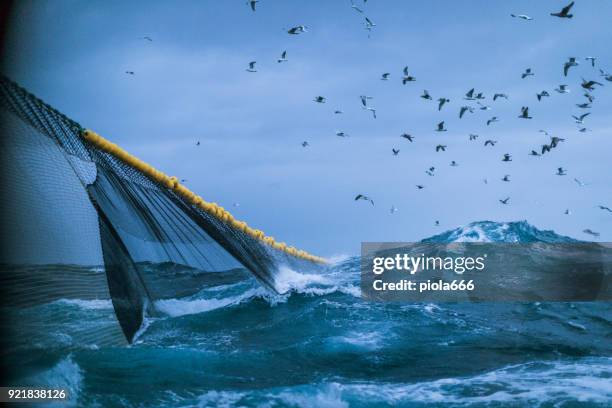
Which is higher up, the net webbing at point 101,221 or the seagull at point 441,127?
the seagull at point 441,127

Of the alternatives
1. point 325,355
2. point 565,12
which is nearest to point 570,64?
point 565,12

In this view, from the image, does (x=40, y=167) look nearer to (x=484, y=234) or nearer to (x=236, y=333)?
(x=236, y=333)

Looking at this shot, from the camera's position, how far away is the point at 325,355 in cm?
870

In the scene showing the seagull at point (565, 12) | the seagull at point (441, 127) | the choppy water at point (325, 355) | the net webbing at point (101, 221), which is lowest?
the choppy water at point (325, 355)

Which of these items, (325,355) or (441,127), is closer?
(325,355)

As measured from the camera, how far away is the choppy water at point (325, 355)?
23.1ft

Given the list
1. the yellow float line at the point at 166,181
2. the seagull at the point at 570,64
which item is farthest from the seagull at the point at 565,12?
the yellow float line at the point at 166,181

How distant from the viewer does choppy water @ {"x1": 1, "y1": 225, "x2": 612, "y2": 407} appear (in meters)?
7.04

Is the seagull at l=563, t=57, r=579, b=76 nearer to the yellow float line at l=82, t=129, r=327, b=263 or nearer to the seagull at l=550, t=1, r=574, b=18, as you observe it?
the seagull at l=550, t=1, r=574, b=18

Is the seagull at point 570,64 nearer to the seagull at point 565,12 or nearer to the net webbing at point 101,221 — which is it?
the seagull at point 565,12

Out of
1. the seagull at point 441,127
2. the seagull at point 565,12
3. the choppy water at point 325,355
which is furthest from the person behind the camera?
the seagull at point 441,127

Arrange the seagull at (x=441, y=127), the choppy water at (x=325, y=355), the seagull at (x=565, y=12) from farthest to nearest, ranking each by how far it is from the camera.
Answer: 1. the seagull at (x=441, y=127)
2. the seagull at (x=565, y=12)
3. the choppy water at (x=325, y=355)

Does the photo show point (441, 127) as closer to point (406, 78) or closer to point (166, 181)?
point (406, 78)

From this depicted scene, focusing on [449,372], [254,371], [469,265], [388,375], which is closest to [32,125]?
[254,371]
